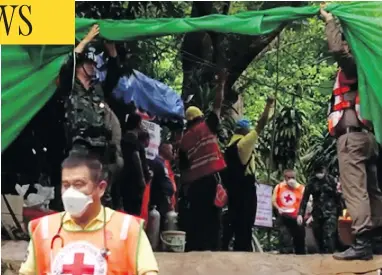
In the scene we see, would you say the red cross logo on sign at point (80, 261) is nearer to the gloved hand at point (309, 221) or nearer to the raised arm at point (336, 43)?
the raised arm at point (336, 43)

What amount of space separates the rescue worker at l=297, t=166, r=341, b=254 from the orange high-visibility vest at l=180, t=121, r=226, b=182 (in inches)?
56.2

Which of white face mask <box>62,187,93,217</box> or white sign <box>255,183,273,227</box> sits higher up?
white face mask <box>62,187,93,217</box>

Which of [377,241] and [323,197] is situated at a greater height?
[377,241]

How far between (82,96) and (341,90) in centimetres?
192

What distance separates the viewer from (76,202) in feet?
14.5

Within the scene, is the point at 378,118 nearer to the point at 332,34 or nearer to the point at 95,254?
the point at 332,34

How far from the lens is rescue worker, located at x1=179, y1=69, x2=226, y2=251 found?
855cm

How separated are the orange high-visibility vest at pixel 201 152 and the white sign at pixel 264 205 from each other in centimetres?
154

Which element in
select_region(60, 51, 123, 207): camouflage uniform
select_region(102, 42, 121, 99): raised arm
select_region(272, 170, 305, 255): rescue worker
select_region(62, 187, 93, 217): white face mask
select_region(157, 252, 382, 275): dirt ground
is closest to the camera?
select_region(62, 187, 93, 217): white face mask

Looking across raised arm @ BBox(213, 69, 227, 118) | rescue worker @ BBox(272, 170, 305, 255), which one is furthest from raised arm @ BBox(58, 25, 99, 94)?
rescue worker @ BBox(272, 170, 305, 255)

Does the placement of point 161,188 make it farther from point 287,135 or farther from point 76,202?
point 76,202

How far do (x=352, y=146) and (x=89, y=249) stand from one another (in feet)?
9.37

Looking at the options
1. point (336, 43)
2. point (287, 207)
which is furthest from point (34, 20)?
point (287, 207)

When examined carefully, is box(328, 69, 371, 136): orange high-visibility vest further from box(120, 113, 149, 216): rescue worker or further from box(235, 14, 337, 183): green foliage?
box(235, 14, 337, 183): green foliage
